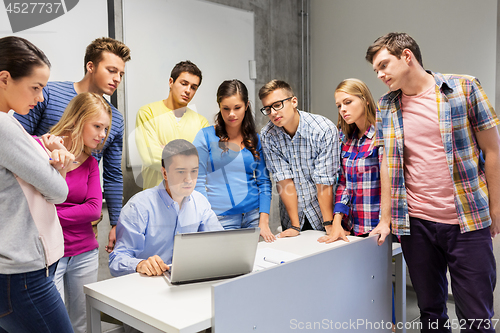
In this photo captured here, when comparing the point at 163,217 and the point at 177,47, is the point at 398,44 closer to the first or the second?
the point at 177,47

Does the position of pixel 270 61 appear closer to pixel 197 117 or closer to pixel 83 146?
pixel 197 117

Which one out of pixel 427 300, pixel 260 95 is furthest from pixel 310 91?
pixel 427 300

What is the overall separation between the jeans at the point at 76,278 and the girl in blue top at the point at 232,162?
1.77ft

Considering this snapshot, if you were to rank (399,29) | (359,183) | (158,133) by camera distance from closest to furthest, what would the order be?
(158,133)
(359,183)
(399,29)

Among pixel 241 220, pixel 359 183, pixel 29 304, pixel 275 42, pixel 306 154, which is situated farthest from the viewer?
pixel 275 42

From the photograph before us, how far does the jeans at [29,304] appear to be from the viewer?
0.86 metres

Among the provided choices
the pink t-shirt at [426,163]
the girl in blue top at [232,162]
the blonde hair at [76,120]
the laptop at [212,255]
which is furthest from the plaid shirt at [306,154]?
the blonde hair at [76,120]

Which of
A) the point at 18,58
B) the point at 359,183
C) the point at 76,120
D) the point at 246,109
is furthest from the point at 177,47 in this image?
the point at 359,183

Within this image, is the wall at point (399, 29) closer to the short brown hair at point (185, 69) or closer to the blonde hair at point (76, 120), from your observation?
the short brown hair at point (185, 69)

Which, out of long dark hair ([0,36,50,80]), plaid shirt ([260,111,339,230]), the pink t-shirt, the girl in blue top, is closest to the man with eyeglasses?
plaid shirt ([260,111,339,230])

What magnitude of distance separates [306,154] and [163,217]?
0.76 meters

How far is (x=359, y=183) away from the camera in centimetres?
164

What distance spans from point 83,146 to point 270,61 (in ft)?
3.27

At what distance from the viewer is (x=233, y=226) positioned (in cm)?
145
